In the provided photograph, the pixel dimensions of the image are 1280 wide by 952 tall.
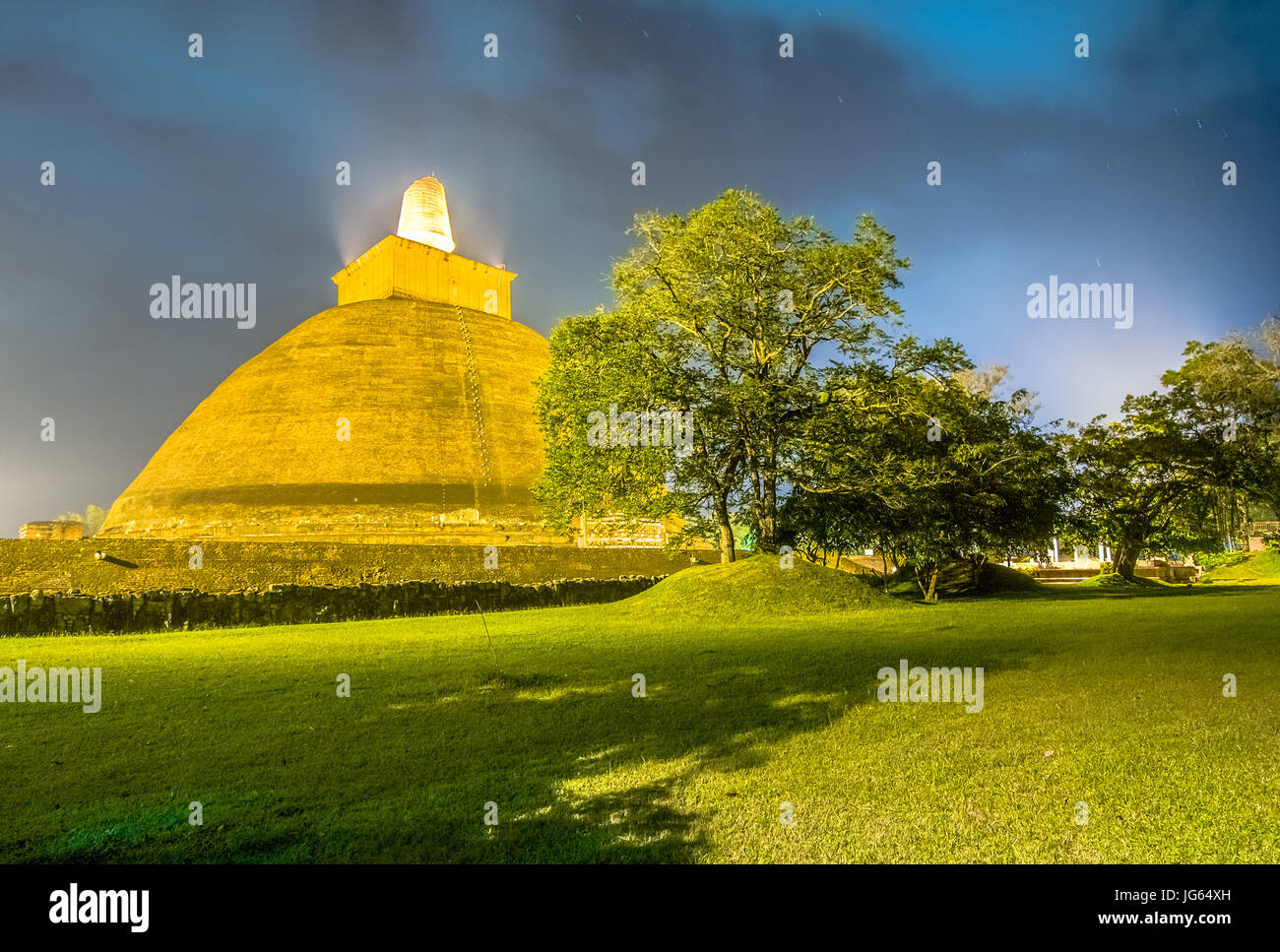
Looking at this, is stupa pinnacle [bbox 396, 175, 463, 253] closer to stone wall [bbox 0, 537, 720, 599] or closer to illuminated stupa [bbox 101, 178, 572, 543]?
illuminated stupa [bbox 101, 178, 572, 543]

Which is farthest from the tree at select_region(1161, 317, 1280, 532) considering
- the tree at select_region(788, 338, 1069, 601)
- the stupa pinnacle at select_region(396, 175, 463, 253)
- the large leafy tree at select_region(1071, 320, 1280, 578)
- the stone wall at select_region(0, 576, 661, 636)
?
the stupa pinnacle at select_region(396, 175, 463, 253)

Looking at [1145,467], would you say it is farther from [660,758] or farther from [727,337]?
[660,758]

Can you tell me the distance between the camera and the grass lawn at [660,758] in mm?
3959

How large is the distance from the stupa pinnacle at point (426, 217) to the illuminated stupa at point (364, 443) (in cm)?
755

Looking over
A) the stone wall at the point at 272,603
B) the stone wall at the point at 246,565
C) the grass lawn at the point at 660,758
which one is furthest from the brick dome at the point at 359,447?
the grass lawn at the point at 660,758

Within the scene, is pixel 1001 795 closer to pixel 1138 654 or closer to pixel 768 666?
pixel 768 666

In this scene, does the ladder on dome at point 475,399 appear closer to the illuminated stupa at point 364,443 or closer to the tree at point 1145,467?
the illuminated stupa at point 364,443

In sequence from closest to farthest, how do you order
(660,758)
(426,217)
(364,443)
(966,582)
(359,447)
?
(660,758) → (966,582) → (359,447) → (364,443) → (426,217)

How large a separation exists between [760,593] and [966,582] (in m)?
12.9

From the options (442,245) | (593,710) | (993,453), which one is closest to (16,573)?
(593,710)

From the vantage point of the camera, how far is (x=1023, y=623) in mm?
14289

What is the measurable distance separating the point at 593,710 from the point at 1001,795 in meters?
A: 3.82

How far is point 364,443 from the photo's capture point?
113 ft

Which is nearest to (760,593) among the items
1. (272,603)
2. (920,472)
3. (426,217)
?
(920,472)
